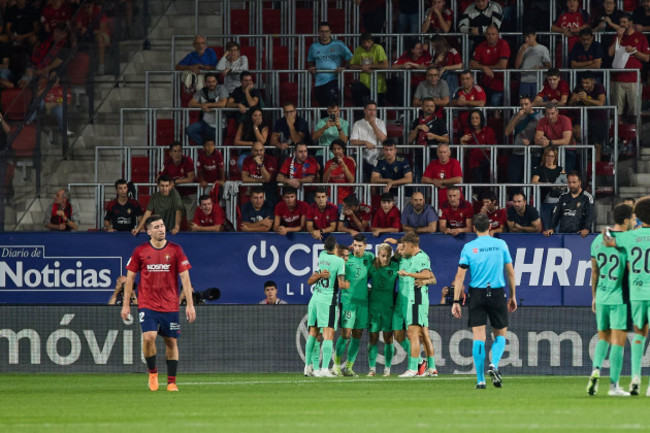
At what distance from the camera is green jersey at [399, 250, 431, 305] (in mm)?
19156

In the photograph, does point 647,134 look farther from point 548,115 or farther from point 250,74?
point 250,74

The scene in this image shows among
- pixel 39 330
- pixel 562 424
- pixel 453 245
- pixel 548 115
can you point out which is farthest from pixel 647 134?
pixel 562 424

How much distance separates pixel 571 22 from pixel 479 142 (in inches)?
149

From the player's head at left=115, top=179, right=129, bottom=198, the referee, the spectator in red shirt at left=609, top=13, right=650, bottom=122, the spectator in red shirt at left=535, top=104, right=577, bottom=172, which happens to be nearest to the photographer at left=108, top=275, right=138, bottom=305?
the player's head at left=115, top=179, right=129, bottom=198

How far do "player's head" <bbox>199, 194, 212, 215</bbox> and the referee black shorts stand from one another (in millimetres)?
8469

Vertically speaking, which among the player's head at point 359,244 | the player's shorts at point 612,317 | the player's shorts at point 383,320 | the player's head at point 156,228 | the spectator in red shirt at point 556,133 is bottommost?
the player's shorts at point 383,320

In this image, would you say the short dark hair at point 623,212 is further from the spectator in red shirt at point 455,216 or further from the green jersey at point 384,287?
the spectator in red shirt at point 455,216

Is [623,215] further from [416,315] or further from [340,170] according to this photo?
[340,170]

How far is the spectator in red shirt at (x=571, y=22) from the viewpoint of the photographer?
25.7 m

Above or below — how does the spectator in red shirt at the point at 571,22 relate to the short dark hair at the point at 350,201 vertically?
above

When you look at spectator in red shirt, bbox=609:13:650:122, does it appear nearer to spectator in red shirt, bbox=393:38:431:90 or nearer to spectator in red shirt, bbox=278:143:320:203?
spectator in red shirt, bbox=393:38:431:90

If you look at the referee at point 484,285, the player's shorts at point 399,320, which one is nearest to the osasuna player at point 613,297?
the referee at point 484,285

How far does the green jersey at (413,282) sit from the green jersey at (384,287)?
1.86 ft

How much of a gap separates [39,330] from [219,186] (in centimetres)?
445
